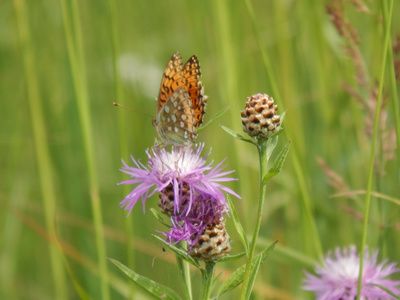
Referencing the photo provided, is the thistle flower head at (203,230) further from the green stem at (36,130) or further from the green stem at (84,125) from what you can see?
the green stem at (36,130)

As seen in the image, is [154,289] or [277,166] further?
[154,289]

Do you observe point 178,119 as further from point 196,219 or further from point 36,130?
point 36,130

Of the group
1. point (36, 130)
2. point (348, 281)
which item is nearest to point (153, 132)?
point (36, 130)

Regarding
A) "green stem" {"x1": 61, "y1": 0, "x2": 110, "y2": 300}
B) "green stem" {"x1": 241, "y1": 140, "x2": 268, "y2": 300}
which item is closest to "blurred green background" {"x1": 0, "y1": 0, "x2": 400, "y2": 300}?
"green stem" {"x1": 61, "y1": 0, "x2": 110, "y2": 300}

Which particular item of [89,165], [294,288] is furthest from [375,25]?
[89,165]

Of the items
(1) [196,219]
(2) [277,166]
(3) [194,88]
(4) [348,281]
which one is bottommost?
(4) [348,281]

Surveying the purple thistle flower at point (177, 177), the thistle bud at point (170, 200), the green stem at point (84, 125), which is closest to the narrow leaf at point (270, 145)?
the purple thistle flower at point (177, 177)

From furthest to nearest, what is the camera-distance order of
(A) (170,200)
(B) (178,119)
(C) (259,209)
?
1. (B) (178,119)
2. (A) (170,200)
3. (C) (259,209)
